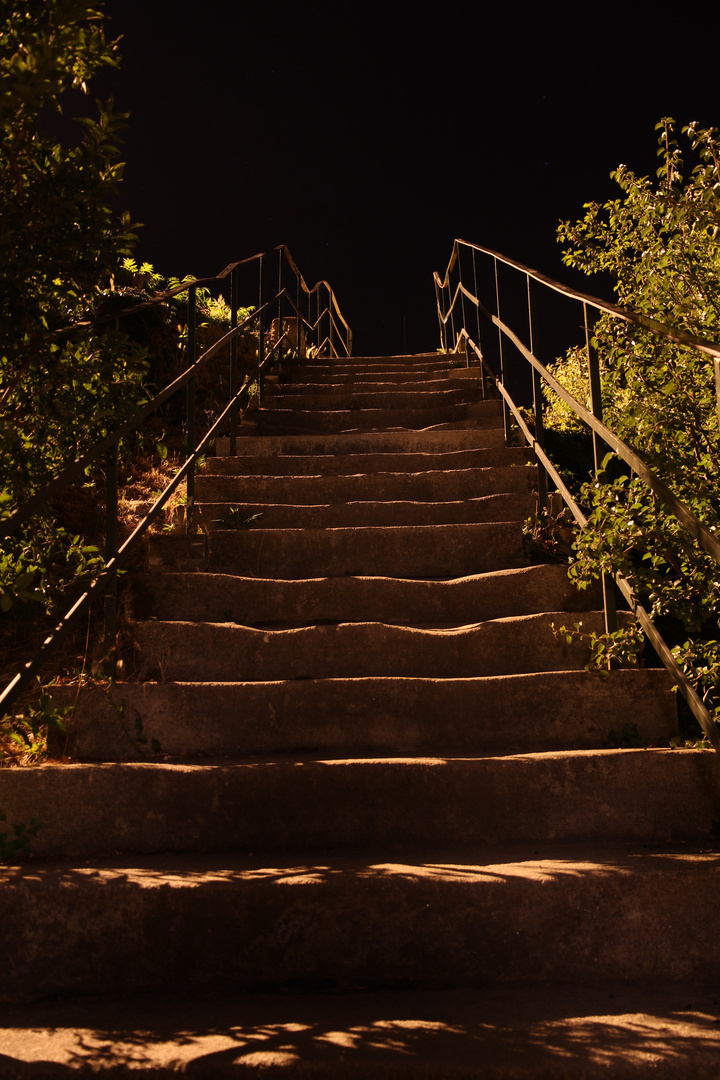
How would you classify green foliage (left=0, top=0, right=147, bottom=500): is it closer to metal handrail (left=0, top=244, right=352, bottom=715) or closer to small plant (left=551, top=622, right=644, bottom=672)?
metal handrail (left=0, top=244, right=352, bottom=715)

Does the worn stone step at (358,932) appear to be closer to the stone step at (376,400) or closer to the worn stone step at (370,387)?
the stone step at (376,400)

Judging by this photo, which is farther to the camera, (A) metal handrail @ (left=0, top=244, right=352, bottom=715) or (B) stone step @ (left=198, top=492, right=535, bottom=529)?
(B) stone step @ (left=198, top=492, right=535, bottom=529)

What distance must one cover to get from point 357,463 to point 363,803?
2.40m

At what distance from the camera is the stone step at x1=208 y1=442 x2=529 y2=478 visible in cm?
409

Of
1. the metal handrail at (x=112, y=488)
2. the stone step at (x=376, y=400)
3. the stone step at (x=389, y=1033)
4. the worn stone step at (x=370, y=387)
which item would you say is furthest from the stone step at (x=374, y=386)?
the stone step at (x=389, y=1033)

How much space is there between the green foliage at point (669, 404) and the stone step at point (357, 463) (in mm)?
1285

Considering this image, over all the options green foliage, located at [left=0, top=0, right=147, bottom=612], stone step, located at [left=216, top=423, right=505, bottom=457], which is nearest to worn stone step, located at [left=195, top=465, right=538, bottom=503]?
stone step, located at [left=216, top=423, right=505, bottom=457]

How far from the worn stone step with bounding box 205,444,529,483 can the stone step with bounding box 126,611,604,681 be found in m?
1.58

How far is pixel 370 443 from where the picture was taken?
455cm

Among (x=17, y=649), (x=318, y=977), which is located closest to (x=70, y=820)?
(x=318, y=977)

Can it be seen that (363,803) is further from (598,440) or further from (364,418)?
(364,418)

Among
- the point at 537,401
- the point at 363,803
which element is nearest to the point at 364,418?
the point at 537,401

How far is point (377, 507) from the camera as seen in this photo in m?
3.61

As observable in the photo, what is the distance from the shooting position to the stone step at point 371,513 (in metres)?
3.58
